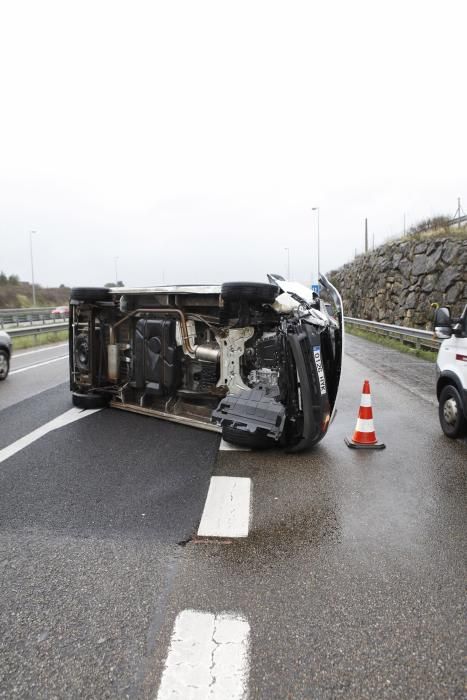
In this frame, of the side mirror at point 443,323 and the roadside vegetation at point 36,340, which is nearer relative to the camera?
the side mirror at point 443,323

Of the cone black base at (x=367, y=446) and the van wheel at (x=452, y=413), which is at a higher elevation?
the van wheel at (x=452, y=413)

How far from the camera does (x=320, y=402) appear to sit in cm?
477

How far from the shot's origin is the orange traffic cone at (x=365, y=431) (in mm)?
5355

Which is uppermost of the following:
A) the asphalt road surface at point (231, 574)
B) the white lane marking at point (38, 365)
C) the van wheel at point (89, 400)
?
the van wheel at point (89, 400)

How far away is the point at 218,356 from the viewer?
231 inches

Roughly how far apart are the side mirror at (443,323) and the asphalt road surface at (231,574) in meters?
1.38

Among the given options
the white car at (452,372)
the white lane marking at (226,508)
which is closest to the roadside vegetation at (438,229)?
the white car at (452,372)

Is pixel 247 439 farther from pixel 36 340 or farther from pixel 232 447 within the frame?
pixel 36 340

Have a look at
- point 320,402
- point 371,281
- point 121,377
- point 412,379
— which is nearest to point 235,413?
point 320,402

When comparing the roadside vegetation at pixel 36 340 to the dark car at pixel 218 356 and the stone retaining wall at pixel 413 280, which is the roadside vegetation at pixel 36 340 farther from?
the stone retaining wall at pixel 413 280

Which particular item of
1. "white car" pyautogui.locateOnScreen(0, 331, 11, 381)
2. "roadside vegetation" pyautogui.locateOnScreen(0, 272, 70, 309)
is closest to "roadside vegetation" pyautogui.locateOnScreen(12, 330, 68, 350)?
"white car" pyautogui.locateOnScreen(0, 331, 11, 381)

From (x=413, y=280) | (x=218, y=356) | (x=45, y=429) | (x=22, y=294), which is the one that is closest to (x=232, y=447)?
(x=218, y=356)

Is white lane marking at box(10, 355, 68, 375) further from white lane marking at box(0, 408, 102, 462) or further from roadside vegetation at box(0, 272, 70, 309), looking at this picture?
roadside vegetation at box(0, 272, 70, 309)

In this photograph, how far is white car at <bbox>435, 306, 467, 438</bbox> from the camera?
5.36m
